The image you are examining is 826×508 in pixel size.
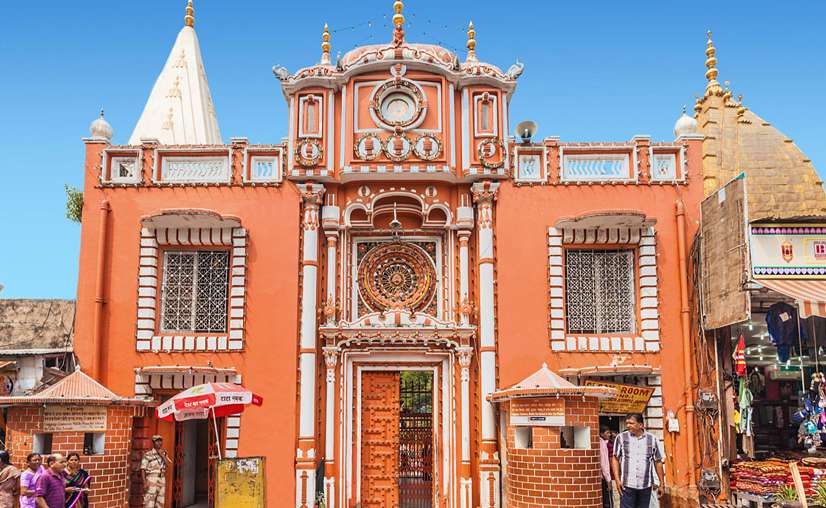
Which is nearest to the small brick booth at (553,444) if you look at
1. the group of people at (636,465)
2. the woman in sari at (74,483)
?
the group of people at (636,465)

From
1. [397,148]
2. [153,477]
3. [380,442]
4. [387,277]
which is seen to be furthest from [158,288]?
[397,148]

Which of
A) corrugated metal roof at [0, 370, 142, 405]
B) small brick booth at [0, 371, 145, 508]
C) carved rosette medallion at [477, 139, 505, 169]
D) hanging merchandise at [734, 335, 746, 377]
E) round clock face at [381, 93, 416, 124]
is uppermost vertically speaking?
round clock face at [381, 93, 416, 124]

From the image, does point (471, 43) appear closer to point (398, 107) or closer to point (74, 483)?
point (398, 107)

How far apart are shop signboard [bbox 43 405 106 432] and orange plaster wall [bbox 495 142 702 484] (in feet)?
24.1

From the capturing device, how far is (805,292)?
14.8m

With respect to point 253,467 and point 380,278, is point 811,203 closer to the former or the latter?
point 380,278

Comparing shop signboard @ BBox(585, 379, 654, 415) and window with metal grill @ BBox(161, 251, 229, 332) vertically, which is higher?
window with metal grill @ BBox(161, 251, 229, 332)

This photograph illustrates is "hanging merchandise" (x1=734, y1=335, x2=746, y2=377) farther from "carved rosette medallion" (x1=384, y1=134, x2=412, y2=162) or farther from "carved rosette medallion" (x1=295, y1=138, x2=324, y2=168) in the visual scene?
"carved rosette medallion" (x1=295, y1=138, x2=324, y2=168)

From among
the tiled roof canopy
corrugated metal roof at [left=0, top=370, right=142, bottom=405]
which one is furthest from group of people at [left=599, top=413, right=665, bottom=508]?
corrugated metal roof at [left=0, top=370, right=142, bottom=405]

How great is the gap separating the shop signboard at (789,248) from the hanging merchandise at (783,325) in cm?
113

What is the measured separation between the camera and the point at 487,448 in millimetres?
16172

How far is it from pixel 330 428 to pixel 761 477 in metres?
8.09

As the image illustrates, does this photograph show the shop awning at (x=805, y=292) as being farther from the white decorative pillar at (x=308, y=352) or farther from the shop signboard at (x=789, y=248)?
the white decorative pillar at (x=308, y=352)

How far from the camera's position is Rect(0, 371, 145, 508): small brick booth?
13.5m
